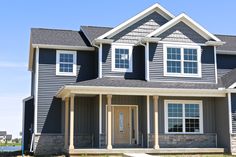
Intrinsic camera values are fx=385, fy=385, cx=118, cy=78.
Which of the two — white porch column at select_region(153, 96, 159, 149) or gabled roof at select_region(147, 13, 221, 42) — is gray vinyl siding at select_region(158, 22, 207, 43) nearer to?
gabled roof at select_region(147, 13, 221, 42)

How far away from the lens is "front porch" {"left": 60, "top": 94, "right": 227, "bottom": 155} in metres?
19.4

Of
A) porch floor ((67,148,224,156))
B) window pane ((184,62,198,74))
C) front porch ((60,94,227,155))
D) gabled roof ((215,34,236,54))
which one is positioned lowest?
porch floor ((67,148,224,156))

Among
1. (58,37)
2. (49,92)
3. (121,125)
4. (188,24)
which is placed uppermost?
(188,24)

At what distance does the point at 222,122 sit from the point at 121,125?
5489mm

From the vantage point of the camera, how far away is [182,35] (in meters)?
22.2

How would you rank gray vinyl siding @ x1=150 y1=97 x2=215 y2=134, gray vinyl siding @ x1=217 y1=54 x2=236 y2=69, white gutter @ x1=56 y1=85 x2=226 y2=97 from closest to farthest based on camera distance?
white gutter @ x1=56 y1=85 x2=226 y2=97, gray vinyl siding @ x1=150 y1=97 x2=215 y2=134, gray vinyl siding @ x1=217 y1=54 x2=236 y2=69

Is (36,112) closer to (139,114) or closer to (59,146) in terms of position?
(59,146)

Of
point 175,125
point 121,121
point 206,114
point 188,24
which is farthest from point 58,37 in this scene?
point 206,114

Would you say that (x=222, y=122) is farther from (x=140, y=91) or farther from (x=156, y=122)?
(x=140, y=91)

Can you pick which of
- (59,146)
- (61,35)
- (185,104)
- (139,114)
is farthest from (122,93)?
(61,35)

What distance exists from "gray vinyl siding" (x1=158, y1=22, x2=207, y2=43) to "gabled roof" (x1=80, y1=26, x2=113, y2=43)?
462cm

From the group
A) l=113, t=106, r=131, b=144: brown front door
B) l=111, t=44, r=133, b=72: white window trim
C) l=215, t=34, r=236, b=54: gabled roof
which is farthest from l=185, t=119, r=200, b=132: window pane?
l=215, t=34, r=236, b=54: gabled roof

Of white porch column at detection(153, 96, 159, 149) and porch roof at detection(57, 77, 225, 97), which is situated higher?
porch roof at detection(57, 77, 225, 97)

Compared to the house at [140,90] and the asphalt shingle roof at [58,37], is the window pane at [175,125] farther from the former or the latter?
the asphalt shingle roof at [58,37]
